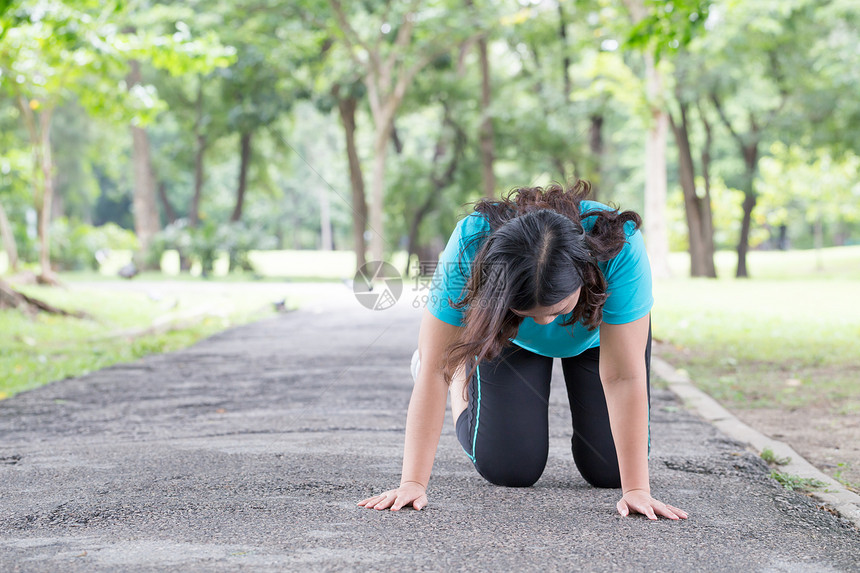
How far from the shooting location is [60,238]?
2362 cm

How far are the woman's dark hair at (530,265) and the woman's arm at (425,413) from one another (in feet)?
0.30

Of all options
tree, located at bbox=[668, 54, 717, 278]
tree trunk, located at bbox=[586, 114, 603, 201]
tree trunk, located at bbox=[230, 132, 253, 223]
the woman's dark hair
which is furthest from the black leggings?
tree trunk, located at bbox=[230, 132, 253, 223]

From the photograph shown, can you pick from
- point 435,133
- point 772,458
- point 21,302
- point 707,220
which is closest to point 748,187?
point 707,220

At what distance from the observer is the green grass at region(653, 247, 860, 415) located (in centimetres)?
612

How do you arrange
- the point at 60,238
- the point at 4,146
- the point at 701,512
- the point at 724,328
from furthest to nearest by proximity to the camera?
the point at 4,146
the point at 60,238
the point at 724,328
the point at 701,512

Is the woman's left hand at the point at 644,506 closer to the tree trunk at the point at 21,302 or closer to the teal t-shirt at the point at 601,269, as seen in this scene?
the teal t-shirt at the point at 601,269

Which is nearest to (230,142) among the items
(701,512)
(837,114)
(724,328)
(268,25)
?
(268,25)

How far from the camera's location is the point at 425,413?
9.25 ft

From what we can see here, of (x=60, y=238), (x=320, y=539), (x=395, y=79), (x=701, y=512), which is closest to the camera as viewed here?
(x=320, y=539)

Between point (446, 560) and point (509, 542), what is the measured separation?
0.91ft

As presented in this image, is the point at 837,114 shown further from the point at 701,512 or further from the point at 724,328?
the point at 701,512

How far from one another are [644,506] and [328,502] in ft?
3.81

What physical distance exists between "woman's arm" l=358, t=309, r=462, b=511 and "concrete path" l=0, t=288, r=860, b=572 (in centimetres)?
8

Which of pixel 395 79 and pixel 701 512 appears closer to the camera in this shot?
pixel 701 512
